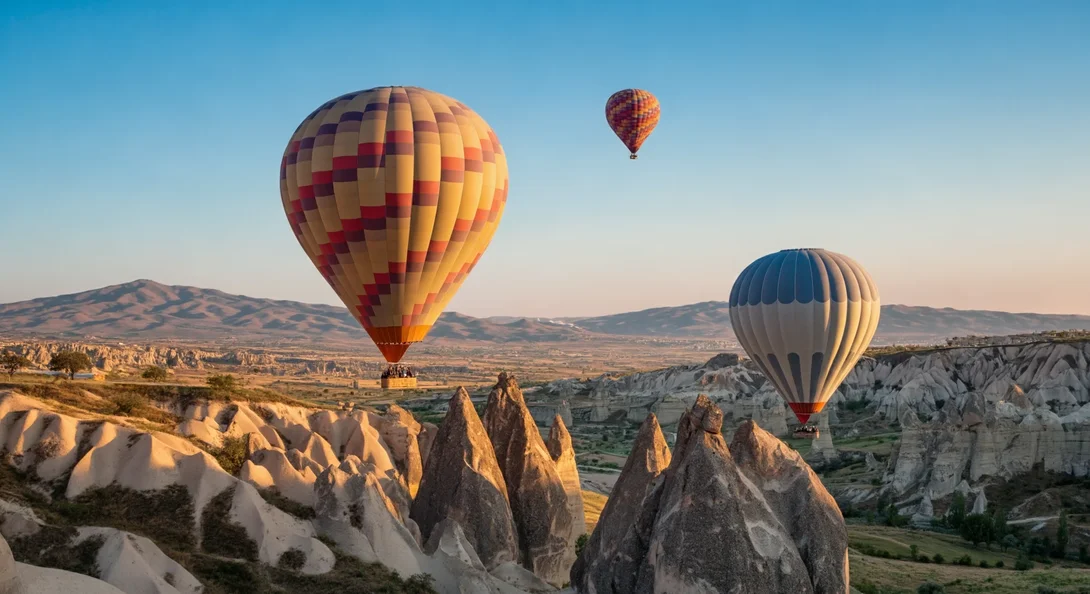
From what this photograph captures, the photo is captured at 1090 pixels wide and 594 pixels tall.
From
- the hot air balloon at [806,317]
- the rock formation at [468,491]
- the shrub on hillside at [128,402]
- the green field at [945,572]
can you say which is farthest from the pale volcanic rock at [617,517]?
the hot air balloon at [806,317]

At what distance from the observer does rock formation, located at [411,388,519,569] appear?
2911cm

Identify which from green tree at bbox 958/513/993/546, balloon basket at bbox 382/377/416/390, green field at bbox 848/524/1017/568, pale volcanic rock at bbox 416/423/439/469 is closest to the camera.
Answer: balloon basket at bbox 382/377/416/390

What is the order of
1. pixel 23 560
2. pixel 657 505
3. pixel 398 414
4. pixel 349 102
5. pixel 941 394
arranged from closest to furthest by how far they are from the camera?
pixel 23 560 → pixel 657 505 → pixel 349 102 → pixel 398 414 → pixel 941 394

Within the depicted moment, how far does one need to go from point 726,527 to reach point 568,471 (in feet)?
50.8

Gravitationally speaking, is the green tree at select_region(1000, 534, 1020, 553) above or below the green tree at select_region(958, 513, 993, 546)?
below

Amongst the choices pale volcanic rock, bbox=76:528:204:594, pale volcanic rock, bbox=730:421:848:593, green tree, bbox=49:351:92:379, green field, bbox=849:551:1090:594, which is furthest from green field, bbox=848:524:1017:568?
green tree, bbox=49:351:92:379

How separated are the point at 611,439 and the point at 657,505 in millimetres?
→ 75121

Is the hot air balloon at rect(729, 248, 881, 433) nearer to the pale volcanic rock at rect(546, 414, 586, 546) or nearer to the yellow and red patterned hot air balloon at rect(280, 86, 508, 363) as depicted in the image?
the yellow and red patterned hot air balloon at rect(280, 86, 508, 363)

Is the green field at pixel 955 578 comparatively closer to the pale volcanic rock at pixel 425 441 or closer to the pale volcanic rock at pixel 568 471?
the pale volcanic rock at pixel 568 471

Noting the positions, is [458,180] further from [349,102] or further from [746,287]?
[746,287]

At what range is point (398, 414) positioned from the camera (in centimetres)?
4672

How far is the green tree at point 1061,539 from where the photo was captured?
4438 cm

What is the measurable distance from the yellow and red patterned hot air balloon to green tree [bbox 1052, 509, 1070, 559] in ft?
95.6

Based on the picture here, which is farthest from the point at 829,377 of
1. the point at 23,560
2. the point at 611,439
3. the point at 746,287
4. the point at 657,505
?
the point at 611,439
